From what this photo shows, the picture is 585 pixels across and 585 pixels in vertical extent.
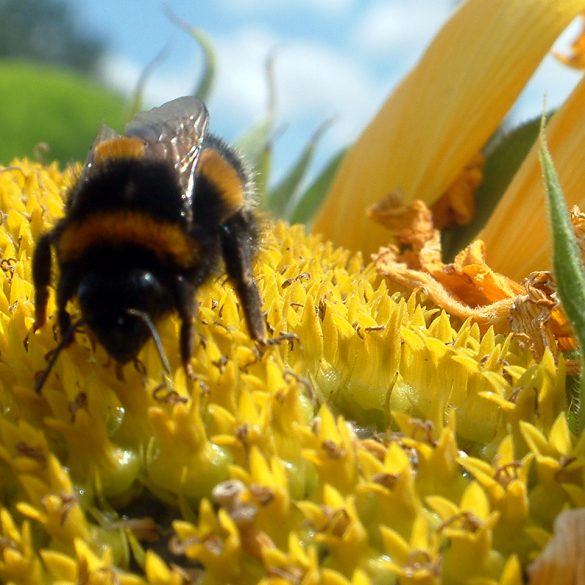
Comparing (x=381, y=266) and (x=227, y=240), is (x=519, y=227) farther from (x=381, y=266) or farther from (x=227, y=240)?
(x=227, y=240)

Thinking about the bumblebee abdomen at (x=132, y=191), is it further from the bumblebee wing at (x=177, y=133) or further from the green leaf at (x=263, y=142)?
the green leaf at (x=263, y=142)

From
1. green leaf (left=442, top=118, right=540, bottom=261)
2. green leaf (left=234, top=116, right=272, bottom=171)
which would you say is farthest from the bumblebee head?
green leaf (left=234, top=116, right=272, bottom=171)

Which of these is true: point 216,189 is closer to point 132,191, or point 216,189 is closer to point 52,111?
point 132,191

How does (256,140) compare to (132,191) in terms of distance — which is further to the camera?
(256,140)

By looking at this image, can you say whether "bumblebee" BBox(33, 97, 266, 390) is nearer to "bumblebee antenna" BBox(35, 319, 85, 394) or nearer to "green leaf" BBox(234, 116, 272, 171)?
"bumblebee antenna" BBox(35, 319, 85, 394)

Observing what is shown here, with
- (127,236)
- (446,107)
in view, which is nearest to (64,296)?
(127,236)

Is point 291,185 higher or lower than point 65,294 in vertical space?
lower
